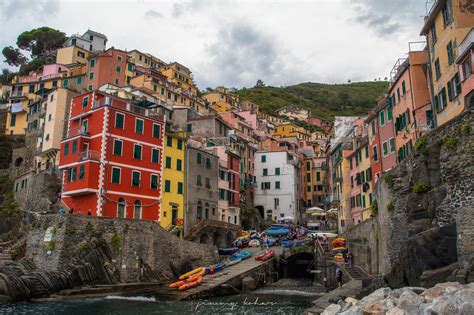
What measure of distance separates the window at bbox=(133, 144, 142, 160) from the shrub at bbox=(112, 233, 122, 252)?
11.6m

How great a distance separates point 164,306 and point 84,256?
10.5 m

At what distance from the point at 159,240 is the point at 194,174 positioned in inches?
578

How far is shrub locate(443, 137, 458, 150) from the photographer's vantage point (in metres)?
25.4

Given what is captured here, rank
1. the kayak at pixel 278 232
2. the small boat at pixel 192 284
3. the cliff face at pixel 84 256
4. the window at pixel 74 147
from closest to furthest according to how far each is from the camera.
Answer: the cliff face at pixel 84 256, the small boat at pixel 192 284, the window at pixel 74 147, the kayak at pixel 278 232

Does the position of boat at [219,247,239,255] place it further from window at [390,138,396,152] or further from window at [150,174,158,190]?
window at [390,138,396,152]

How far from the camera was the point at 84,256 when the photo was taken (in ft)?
128

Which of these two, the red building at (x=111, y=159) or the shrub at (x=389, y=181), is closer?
the shrub at (x=389, y=181)

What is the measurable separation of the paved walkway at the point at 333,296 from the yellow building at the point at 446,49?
563 inches

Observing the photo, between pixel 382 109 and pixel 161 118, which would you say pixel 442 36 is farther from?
pixel 161 118

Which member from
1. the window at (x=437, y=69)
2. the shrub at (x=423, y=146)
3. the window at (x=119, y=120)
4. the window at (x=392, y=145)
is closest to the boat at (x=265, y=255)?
the window at (x=392, y=145)

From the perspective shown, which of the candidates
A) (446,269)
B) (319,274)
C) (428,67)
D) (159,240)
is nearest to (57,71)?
(159,240)

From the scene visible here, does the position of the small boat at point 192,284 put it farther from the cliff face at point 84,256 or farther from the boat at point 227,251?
the boat at point 227,251

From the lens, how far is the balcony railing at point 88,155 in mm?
46100

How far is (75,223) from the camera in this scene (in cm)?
3991
